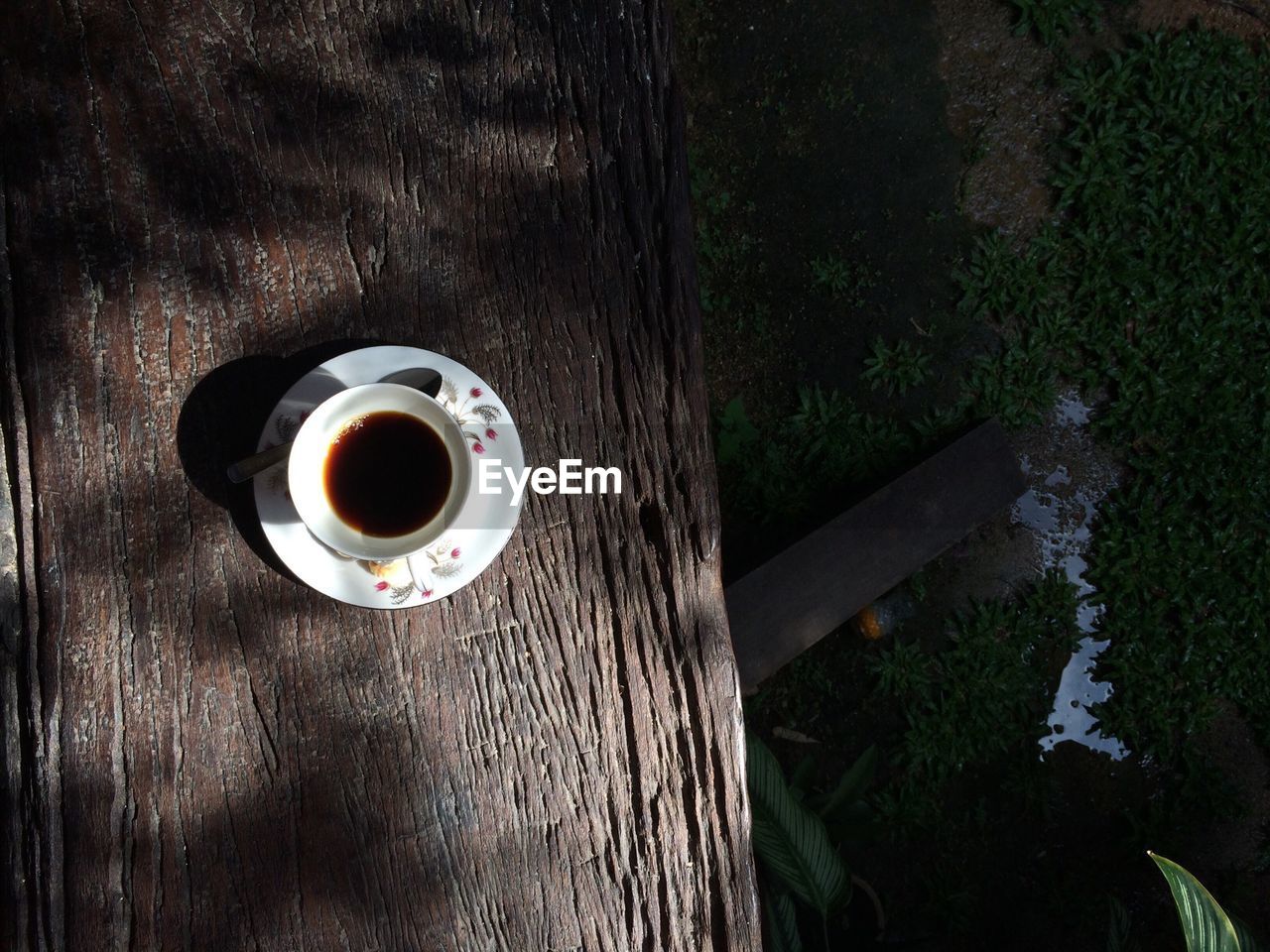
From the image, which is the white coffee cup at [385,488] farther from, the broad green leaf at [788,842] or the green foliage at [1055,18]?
the green foliage at [1055,18]

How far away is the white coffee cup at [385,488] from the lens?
3.95 feet

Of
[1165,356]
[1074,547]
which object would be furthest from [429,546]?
[1165,356]

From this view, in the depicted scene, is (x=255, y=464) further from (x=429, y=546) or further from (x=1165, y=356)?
(x=1165, y=356)

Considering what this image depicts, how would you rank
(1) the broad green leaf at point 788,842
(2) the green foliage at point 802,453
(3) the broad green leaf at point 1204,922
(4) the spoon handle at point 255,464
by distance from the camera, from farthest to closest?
(2) the green foliage at point 802,453
(1) the broad green leaf at point 788,842
(3) the broad green leaf at point 1204,922
(4) the spoon handle at point 255,464

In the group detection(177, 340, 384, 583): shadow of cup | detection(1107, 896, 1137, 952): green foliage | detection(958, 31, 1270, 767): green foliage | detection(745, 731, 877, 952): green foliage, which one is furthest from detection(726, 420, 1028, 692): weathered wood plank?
detection(177, 340, 384, 583): shadow of cup

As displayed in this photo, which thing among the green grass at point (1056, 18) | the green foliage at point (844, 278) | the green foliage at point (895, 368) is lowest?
the green foliage at point (895, 368)

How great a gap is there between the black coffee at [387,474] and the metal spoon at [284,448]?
0.18 ft

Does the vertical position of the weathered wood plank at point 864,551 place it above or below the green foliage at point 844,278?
below

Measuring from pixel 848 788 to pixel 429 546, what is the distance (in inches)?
52.1

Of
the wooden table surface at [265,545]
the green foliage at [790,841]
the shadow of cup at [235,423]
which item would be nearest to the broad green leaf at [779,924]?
the green foliage at [790,841]

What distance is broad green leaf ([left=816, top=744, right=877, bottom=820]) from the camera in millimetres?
2113

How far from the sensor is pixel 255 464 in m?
1.20

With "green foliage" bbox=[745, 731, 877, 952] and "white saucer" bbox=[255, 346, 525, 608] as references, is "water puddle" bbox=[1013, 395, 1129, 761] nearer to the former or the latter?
"green foliage" bbox=[745, 731, 877, 952]

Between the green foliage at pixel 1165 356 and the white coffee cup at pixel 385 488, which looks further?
the green foliage at pixel 1165 356
